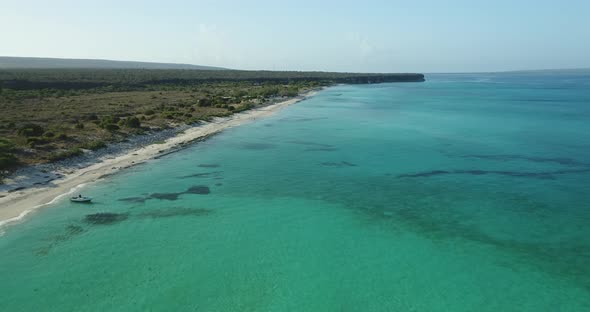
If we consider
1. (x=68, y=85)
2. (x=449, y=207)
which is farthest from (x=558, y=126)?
(x=68, y=85)

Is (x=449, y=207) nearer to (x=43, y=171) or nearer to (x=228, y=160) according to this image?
(x=228, y=160)

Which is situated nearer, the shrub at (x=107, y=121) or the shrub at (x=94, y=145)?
the shrub at (x=94, y=145)

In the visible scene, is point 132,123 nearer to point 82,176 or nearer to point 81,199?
point 82,176

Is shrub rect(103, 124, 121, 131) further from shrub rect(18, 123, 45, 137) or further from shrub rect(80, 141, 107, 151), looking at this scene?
shrub rect(80, 141, 107, 151)

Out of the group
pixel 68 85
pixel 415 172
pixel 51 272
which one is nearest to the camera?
pixel 51 272

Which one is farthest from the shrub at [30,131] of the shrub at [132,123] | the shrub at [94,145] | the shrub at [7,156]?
the shrub at [132,123]

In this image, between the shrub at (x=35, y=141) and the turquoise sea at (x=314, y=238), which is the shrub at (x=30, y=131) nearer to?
the shrub at (x=35, y=141)

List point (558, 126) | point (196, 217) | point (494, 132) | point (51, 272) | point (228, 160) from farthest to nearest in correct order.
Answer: point (558, 126) → point (494, 132) → point (228, 160) → point (196, 217) → point (51, 272)
